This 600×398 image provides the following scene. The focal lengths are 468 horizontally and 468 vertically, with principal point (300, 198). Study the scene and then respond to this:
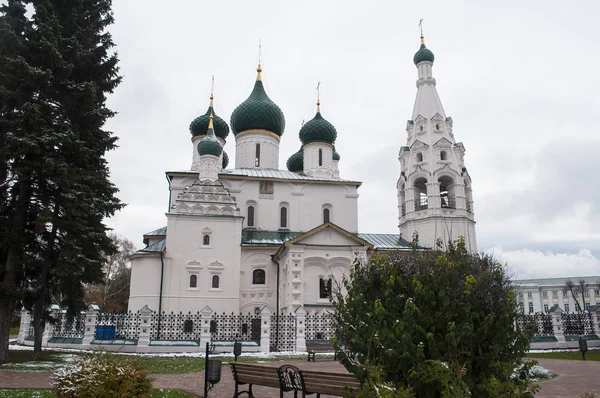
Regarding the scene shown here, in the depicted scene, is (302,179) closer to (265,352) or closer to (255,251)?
(255,251)

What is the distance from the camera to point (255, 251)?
25.4m

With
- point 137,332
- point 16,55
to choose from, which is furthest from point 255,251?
point 16,55

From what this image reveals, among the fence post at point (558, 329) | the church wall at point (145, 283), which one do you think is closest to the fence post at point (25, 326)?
the church wall at point (145, 283)

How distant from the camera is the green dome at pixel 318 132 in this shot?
31.7 m

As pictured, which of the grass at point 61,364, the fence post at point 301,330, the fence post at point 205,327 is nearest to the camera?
the grass at point 61,364

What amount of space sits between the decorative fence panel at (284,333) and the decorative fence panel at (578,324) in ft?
41.6

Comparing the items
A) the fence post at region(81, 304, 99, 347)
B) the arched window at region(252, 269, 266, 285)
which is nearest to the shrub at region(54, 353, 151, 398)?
the fence post at region(81, 304, 99, 347)

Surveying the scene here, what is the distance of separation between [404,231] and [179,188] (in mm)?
14101

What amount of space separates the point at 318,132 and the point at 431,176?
815cm

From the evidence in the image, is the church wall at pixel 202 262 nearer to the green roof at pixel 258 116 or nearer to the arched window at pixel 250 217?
the arched window at pixel 250 217

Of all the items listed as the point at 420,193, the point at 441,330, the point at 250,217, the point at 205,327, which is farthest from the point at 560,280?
the point at 441,330

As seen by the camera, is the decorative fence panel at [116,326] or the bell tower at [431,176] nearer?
the decorative fence panel at [116,326]

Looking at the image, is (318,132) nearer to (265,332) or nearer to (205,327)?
(265,332)

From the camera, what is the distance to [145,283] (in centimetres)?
2302
